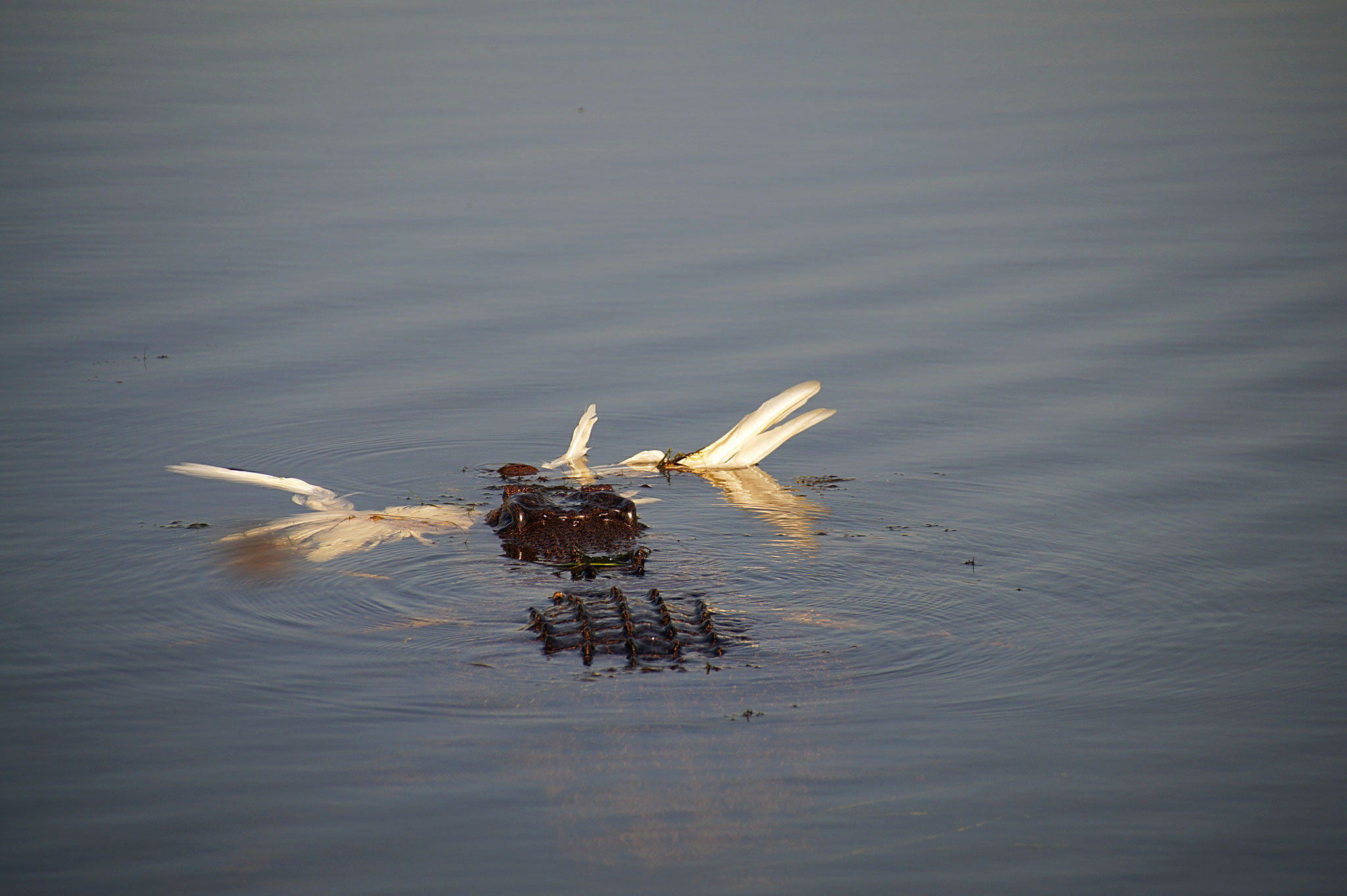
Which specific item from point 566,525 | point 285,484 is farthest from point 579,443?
point 285,484

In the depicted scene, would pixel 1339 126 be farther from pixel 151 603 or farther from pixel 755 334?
Answer: pixel 151 603

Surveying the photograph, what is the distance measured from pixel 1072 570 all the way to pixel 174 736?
4050mm

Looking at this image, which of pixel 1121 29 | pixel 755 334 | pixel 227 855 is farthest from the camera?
pixel 1121 29

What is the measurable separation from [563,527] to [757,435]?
160 cm

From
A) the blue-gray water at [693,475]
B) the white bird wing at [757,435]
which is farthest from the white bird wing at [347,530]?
the white bird wing at [757,435]

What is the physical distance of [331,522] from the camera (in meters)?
6.96

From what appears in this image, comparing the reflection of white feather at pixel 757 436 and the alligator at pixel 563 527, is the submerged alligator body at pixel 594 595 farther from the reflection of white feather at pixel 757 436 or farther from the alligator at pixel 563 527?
the reflection of white feather at pixel 757 436

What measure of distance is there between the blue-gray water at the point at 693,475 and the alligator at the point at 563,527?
183mm

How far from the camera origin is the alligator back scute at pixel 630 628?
5.50 metres

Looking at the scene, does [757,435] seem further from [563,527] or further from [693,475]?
[563,527]

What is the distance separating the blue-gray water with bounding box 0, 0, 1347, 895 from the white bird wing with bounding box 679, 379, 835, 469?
178mm

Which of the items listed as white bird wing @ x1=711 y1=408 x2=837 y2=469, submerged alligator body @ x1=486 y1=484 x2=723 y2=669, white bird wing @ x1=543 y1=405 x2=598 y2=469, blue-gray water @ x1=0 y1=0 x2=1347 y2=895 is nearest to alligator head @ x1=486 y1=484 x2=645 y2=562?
submerged alligator body @ x1=486 y1=484 x2=723 y2=669

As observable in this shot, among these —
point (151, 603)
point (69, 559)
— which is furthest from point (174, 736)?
point (69, 559)

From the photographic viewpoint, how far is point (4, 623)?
5758mm
